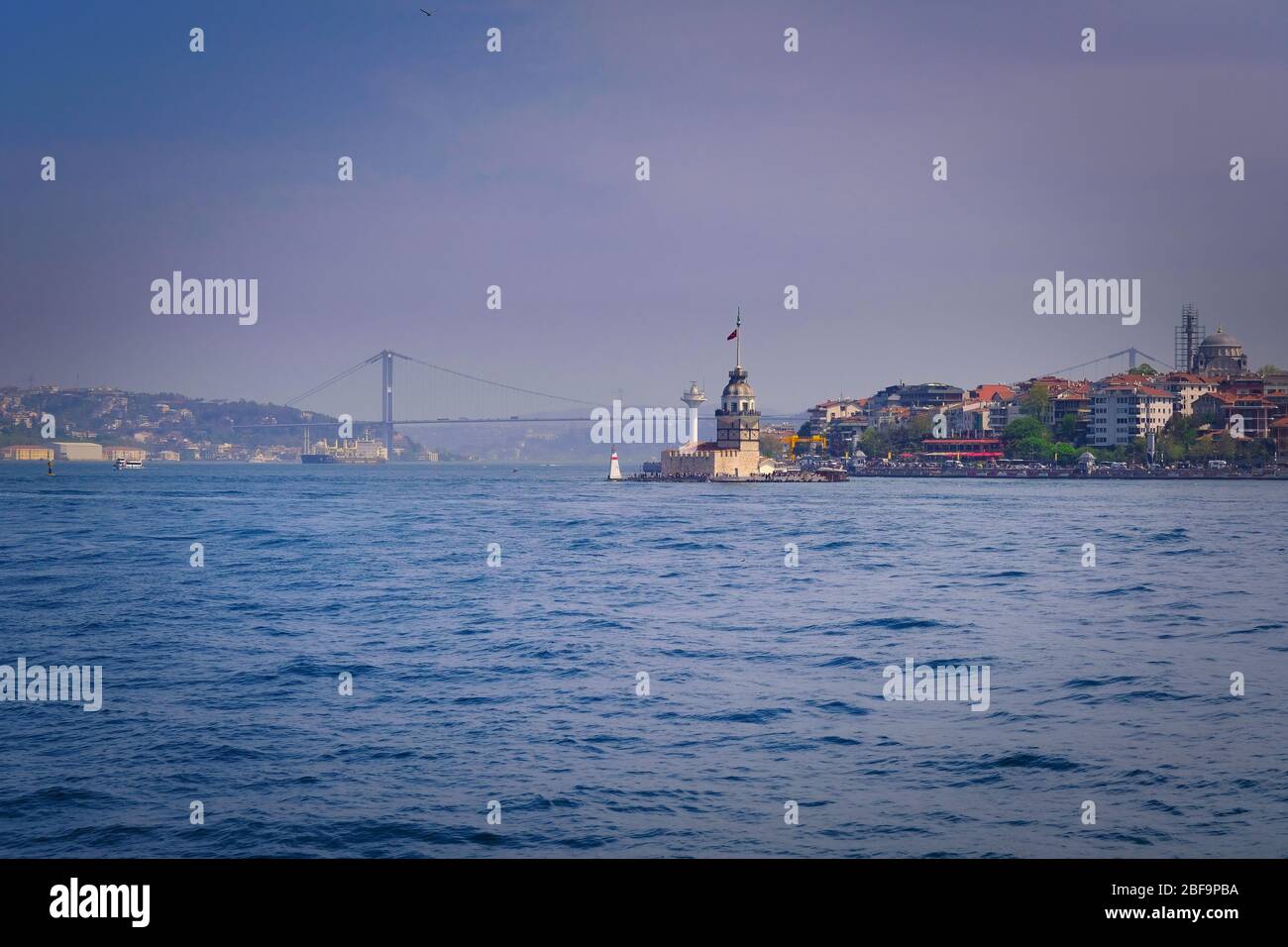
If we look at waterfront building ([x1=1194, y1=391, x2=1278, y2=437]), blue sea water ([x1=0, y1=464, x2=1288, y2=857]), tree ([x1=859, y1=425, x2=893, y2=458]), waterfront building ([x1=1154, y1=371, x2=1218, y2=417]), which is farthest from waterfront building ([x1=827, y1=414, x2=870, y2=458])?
blue sea water ([x1=0, y1=464, x2=1288, y2=857])

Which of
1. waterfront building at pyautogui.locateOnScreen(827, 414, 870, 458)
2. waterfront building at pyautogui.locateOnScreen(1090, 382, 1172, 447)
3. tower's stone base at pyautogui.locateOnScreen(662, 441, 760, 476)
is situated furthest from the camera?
waterfront building at pyautogui.locateOnScreen(827, 414, 870, 458)

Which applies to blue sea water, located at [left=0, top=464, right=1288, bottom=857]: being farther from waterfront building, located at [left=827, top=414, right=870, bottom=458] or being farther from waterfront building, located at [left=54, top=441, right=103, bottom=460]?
waterfront building, located at [left=54, top=441, right=103, bottom=460]

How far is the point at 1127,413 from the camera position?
108m

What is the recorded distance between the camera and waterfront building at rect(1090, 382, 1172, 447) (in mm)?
107438

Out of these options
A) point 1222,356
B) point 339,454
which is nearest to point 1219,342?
point 1222,356

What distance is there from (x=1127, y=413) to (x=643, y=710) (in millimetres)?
107728

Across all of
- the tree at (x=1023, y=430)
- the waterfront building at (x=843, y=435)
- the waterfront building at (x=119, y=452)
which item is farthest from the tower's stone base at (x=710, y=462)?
the waterfront building at (x=119, y=452)

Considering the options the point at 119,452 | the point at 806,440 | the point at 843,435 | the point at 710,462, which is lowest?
the point at 710,462

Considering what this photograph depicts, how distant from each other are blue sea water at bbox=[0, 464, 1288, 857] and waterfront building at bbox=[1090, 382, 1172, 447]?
87.5 metres

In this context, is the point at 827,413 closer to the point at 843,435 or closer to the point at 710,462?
the point at 843,435

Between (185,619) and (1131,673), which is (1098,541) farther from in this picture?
(185,619)

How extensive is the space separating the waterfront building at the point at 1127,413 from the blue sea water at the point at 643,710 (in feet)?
287

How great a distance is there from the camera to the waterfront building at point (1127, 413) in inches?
4230

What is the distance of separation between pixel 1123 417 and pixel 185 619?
10505 centimetres
